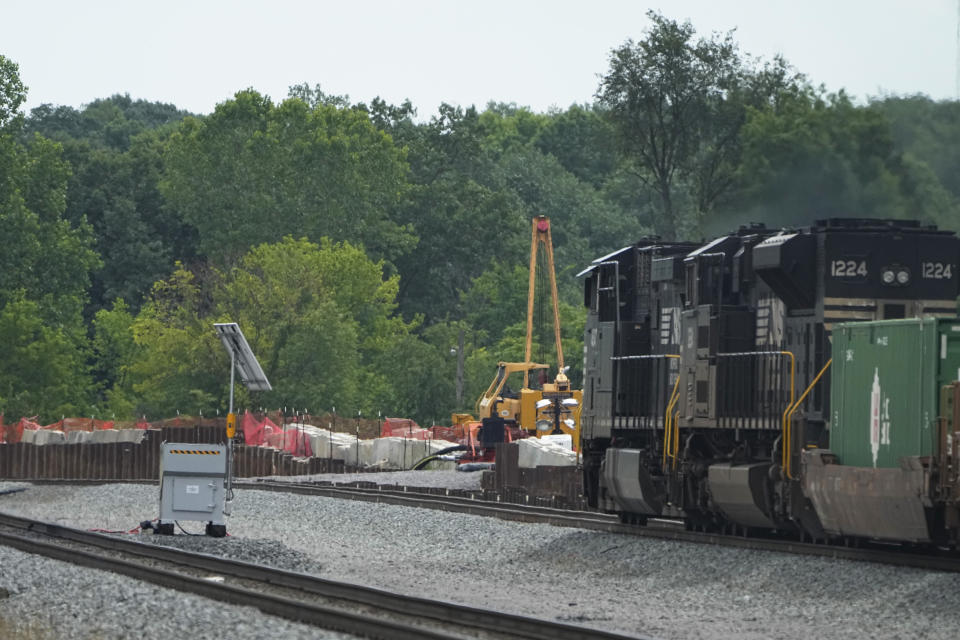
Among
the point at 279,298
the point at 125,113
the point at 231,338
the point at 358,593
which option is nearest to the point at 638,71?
the point at 279,298

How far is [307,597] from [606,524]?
9962 mm

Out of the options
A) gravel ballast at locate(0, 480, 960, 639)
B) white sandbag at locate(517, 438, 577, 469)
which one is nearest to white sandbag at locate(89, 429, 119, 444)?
white sandbag at locate(517, 438, 577, 469)

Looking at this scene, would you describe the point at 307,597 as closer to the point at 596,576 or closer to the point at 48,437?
the point at 596,576

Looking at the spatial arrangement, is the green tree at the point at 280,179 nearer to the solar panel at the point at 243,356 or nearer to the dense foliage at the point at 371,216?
the dense foliage at the point at 371,216

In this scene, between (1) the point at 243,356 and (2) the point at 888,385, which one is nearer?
(2) the point at 888,385

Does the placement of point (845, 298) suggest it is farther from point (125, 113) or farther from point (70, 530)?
point (125, 113)

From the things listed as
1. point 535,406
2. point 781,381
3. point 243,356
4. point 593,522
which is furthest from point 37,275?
point 781,381

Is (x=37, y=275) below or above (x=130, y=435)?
above

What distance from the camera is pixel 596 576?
20.4 meters

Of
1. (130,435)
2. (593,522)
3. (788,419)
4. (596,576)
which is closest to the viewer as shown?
(596,576)

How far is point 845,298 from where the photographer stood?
69.8ft

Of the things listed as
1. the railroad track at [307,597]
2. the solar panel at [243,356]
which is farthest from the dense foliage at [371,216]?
the railroad track at [307,597]

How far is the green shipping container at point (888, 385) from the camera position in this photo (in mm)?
17812

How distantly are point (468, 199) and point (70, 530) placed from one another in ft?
272
